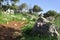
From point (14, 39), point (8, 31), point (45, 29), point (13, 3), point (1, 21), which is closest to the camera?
point (14, 39)

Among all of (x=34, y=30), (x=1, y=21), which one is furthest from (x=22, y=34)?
(x=1, y=21)

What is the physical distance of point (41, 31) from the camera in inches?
457


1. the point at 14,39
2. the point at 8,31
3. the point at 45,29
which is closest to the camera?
the point at 14,39

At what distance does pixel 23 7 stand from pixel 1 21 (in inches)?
1020

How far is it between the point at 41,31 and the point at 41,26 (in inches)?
16.6

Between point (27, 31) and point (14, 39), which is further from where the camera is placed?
point (27, 31)

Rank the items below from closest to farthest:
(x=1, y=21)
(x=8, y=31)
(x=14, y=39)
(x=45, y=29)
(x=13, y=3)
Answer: (x=14, y=39) → (x=45, y=29) → (x=8, y=31) → (x=1, y=21) → (x=13, y=3)

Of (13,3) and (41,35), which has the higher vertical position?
(13,3)

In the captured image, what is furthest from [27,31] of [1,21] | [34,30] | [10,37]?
[1,21]

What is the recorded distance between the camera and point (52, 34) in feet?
36.7

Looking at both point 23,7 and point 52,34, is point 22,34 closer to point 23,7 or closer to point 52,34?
point 52,34

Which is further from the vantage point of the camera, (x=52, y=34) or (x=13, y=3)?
(x=13, y=3)

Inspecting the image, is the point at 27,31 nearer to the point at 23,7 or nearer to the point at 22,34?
the point at 22,34

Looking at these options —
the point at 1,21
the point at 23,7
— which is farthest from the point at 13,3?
the point at 1,21
